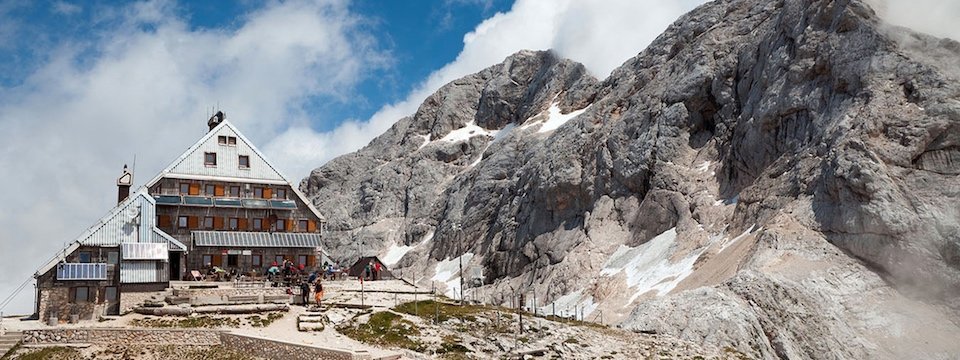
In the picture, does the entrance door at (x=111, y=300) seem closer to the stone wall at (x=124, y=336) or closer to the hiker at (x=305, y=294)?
the stone wall at (x=124, y=336)

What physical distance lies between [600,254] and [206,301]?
63.2 metres

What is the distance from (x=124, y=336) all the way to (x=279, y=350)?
28.0ft

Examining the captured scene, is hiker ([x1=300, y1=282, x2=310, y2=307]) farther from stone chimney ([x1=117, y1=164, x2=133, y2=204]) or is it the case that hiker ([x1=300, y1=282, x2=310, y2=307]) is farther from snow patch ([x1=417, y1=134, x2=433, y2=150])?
snow patch ([x1=417, y1=134, x2=433, y2=150])

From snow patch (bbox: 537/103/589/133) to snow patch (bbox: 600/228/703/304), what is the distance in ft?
187

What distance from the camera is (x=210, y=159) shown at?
61500mm

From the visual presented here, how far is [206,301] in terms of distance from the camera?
4672 cm

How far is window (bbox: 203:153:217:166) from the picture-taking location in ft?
201

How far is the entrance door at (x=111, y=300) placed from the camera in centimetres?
4825

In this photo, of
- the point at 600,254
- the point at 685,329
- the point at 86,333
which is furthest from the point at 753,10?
the point at 86,333

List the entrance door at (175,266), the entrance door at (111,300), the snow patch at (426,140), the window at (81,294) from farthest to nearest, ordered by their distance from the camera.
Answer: the snow patch at (426,140)
the entrance door at (175,266)
the entrance door at (111,300)
the window at (81,294)

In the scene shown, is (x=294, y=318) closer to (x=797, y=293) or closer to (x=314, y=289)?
(x=314, y=289)

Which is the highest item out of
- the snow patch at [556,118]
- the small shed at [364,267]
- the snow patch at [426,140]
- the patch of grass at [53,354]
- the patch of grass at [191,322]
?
the snow patch at [426,140]

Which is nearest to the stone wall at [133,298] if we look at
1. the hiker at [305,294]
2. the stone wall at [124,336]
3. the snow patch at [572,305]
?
the stone wall at [124,336]

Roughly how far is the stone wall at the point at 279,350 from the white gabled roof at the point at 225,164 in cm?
2272
